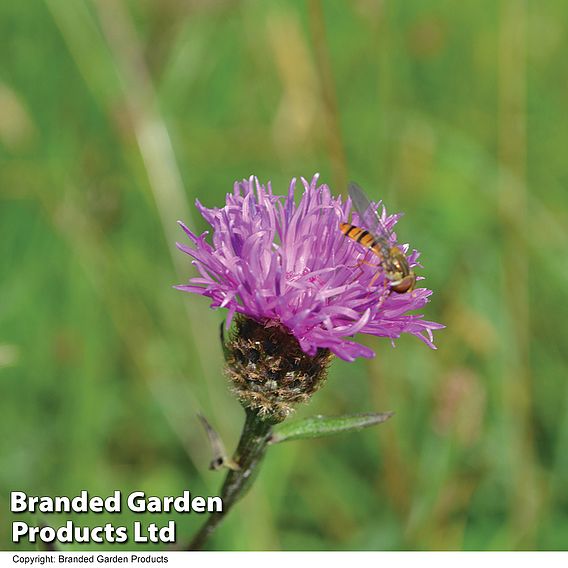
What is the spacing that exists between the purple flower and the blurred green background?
3.18 ft

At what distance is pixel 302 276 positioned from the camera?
1.71m

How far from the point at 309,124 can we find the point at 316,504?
179 centimetres

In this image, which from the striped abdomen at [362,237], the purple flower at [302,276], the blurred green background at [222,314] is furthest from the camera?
the blurred green background at [222,314]

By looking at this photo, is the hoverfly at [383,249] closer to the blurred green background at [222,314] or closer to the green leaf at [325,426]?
the green leaf at [325,426]

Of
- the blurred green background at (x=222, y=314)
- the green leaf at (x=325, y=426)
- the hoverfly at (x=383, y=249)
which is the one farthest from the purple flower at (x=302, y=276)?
the blurred green background at (x=222, y=314)

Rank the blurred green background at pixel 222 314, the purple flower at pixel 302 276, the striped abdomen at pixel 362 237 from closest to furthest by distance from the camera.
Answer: the purple flower at pixel 302 276, the striped abdomen at pixel 362 237, the blurred green background at pixel 222 314

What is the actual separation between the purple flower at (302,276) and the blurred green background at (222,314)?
97 cm

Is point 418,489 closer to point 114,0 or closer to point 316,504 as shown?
point 316,504

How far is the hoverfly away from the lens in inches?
66.8

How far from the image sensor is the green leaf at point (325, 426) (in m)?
1.70

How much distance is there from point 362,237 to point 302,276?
170mm

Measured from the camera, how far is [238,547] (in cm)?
252

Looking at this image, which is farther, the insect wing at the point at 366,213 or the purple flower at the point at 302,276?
the insect wing at the point at 366,213

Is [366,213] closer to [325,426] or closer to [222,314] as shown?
[325,426]
